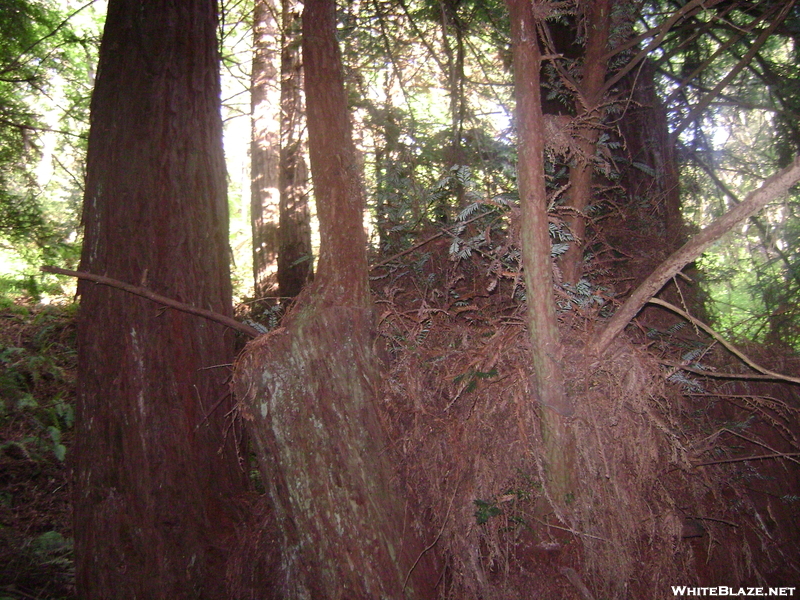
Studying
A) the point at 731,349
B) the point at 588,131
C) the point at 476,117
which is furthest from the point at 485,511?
the point at 476,117

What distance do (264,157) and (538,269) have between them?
6550 millimetres

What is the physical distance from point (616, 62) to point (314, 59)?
101 inches

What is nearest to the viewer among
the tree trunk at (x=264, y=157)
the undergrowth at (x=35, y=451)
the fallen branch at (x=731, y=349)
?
the fallen branch at (x=731, y=349)

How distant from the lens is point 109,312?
4.07m

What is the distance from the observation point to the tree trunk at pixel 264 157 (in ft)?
26.9

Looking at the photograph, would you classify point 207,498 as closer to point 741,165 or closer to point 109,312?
point 109,312

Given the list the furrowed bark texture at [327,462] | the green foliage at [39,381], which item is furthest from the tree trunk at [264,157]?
the furrowed bark texture at [327,462]

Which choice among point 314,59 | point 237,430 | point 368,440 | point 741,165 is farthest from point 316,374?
point 741,165

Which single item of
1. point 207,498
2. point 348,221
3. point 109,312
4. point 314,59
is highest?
point 314,59

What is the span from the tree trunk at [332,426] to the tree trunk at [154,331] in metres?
0.59

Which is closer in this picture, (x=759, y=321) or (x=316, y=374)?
(x=316, y=374)

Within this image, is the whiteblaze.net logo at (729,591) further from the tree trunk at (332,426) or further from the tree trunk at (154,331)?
the tree trunk at (154,331)

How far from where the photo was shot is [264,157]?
8789mm

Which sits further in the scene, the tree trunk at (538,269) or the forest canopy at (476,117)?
the forest canopy at (476,117)
